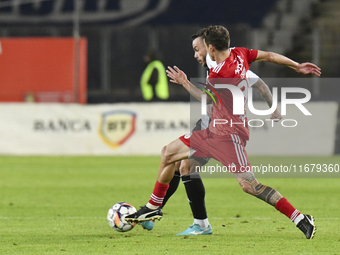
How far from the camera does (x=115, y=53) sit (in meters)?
17.9

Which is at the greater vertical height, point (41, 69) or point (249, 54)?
point (249, 54)

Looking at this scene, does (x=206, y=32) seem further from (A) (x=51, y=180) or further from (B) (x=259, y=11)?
(B) (x=259, y=11)

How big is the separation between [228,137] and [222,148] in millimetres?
107

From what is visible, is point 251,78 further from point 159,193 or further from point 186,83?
point 159,193

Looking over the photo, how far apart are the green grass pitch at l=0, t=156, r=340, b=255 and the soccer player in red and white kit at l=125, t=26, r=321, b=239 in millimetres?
381

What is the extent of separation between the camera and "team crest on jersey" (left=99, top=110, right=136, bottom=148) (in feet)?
48.1

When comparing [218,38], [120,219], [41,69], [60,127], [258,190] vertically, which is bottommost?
[60,127]

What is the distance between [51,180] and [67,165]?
2302mm

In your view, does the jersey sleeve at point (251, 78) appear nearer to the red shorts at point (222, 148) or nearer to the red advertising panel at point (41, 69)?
the red shorts at point (222, 148)

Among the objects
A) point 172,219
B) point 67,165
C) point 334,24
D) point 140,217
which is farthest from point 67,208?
point 334,24

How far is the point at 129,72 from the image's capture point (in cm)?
1802

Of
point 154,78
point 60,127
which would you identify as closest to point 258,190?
point 60,127

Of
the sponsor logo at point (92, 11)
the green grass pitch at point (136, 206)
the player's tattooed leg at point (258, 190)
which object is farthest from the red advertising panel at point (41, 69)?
the player's tattooed leg at point (258, 190)

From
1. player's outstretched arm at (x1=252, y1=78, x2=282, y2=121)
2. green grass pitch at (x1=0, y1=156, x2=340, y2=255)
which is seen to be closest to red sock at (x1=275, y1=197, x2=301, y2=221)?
green grass pitch at (x1=0, y1=156, x2=340, y2=255)
